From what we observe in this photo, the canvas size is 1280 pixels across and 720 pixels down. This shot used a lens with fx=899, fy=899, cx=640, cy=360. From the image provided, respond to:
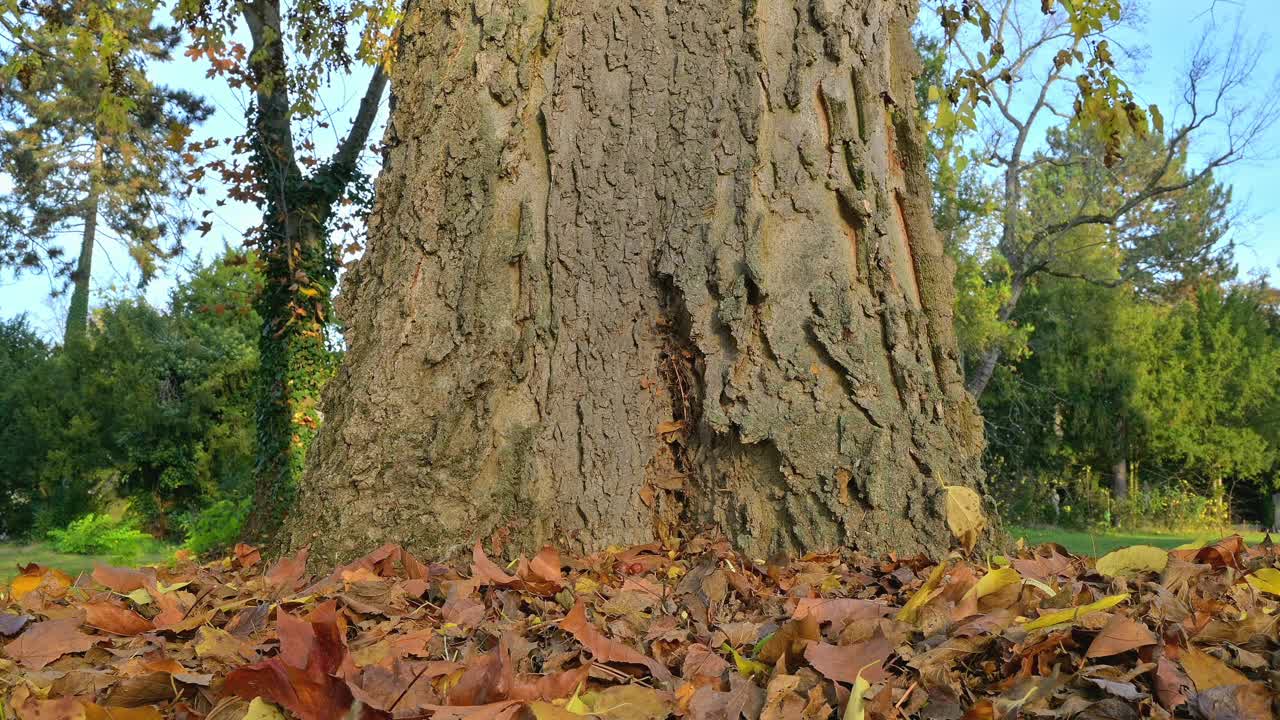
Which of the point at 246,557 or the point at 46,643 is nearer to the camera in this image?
the point at 46,643

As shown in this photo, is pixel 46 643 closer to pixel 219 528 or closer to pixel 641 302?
pixel 641 302

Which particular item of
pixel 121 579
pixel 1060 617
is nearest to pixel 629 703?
pixel 1060 617

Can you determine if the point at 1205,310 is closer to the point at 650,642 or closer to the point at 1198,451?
the point at 1198,451

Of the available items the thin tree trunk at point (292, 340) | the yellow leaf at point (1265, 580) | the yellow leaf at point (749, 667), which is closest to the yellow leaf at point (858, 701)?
the yellow leaf at point (749, 667)

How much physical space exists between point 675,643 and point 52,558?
474 inches

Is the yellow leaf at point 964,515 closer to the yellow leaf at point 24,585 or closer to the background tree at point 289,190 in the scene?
the yellow leaf at point 24,585

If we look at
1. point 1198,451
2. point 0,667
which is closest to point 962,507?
point 0,667

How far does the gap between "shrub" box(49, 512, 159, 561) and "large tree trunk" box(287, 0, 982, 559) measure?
1022 cm

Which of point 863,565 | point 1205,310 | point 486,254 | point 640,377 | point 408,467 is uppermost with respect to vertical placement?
point 1205,310

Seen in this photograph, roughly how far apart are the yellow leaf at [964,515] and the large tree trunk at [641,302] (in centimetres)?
5

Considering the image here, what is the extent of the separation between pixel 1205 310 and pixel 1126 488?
15.3ft

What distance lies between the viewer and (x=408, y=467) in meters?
2.44

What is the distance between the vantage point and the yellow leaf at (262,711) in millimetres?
1315

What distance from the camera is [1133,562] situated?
75.1 inches
